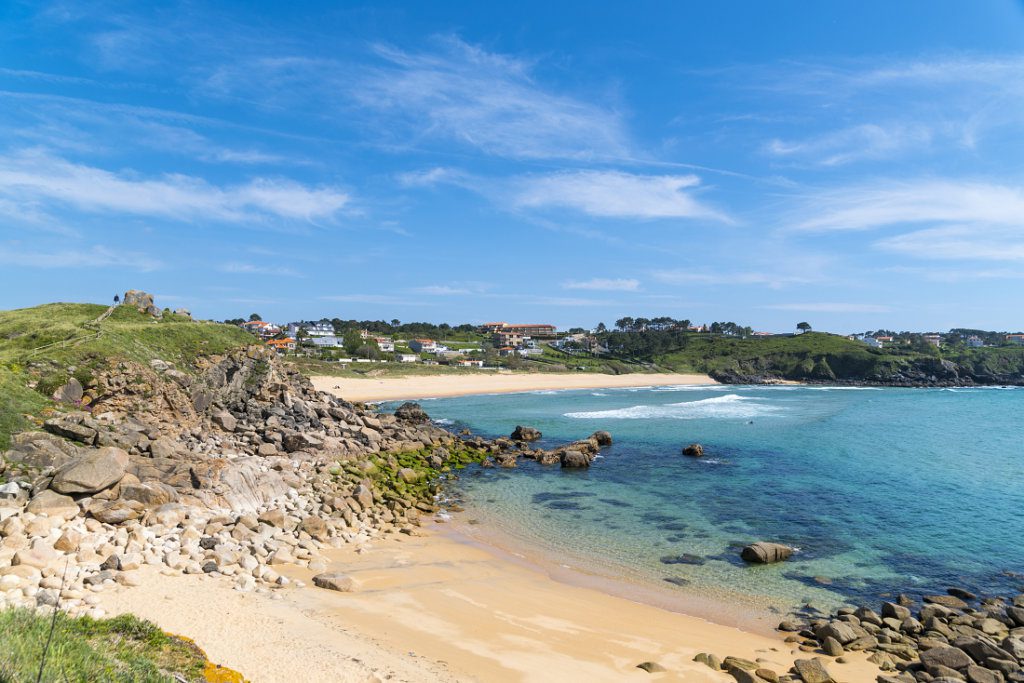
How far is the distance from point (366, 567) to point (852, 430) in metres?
50.7

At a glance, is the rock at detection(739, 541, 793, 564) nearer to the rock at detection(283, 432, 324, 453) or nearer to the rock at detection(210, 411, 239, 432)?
the rock at detection(283, 432, 324, 453)

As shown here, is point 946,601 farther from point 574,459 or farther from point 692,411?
point 692,411

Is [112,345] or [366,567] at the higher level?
[112,345]

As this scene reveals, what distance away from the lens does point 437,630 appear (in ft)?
40.3

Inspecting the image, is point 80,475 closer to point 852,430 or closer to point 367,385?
point 852,430

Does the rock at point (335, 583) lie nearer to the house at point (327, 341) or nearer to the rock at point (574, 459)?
the rock at point (574, 459)

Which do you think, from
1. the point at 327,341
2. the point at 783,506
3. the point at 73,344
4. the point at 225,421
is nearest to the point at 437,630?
the point at 783,506

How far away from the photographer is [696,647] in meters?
12.8

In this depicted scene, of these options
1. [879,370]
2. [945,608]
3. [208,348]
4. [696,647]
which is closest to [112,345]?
[208,348]

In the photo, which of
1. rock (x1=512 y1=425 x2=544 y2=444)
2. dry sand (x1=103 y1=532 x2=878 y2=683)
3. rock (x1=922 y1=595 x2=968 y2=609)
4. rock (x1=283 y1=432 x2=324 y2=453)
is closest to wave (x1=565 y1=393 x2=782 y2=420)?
rock (x1=512 y1=425 x2=544 y2=444)

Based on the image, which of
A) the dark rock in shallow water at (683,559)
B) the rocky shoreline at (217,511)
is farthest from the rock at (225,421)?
the dark rock in shallow water at (683,559)

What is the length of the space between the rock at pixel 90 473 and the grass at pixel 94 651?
861 cm

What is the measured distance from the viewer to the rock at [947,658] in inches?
471

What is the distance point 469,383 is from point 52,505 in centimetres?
8276
